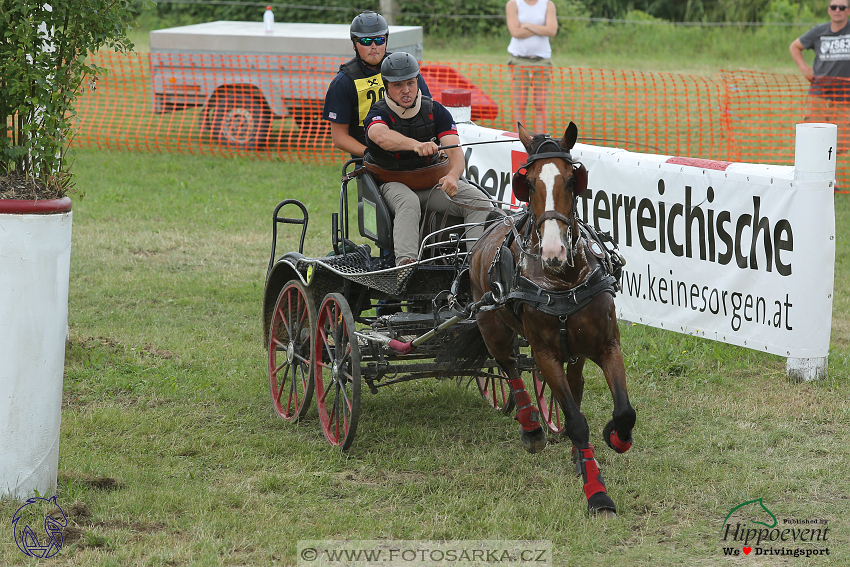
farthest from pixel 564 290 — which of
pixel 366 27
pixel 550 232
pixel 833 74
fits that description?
pixel 833 74

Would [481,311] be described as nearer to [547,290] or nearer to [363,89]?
[547,290]

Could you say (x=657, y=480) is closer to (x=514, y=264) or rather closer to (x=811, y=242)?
(x=514, y=264)

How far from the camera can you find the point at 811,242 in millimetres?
5977

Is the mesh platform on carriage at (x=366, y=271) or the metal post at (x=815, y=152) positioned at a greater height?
the metal post at (x=815, y=152)

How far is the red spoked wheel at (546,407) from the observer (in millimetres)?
5906

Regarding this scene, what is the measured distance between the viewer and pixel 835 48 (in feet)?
39.4

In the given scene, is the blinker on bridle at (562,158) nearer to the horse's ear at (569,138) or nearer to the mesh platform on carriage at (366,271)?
the horse's ear at (569,138)

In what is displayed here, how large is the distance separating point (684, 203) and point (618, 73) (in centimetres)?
1432

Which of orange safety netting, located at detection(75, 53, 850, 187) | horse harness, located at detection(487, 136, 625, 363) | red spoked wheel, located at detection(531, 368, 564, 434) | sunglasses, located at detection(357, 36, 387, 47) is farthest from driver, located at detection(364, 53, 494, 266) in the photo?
orange safety netting, located at detection(75, 53, 850, 187)

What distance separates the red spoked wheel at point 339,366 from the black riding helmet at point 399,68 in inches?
50.6

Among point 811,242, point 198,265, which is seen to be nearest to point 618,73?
point 198,265

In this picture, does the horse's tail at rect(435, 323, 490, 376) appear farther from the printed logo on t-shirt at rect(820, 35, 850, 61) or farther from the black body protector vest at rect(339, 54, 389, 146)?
the printed logo on t-shirt at rect(820, 35, 850, 61)

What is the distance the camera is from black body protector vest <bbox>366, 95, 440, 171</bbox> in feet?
18.5
